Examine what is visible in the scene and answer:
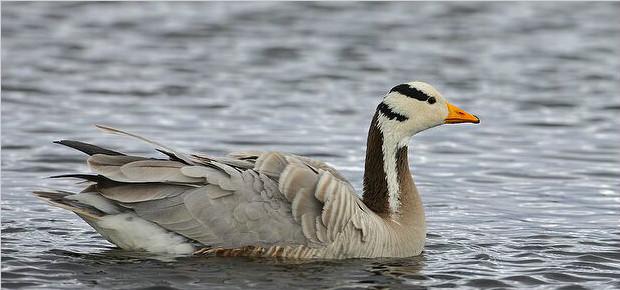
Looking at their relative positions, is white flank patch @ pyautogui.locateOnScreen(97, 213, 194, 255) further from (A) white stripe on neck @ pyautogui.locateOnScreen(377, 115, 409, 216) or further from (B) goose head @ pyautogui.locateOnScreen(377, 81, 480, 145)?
(B) goose head @ pyautogui.locateOnScreen(377, 81, 480, 145)

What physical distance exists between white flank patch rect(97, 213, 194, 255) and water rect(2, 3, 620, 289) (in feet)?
0.44

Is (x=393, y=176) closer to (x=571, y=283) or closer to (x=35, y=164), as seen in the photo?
(x=571, y=283)

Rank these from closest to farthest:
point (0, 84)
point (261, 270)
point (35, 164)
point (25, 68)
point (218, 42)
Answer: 1. point (261, 270)
2. point (35, 164)
3. point (0, 84)
4. point (25, 68)
5. point (218, 42)

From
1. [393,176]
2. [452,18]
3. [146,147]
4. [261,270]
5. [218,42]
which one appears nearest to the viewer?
[261,270]

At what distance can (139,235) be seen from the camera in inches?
397

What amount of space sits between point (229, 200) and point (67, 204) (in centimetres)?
136

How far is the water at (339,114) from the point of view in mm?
10164

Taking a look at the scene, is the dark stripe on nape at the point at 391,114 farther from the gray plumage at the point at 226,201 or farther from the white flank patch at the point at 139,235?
the white flank patch at the point at 139,235

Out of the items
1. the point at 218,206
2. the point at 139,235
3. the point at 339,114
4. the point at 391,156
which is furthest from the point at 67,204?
the point at 339,114

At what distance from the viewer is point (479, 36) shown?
23547 millimetres

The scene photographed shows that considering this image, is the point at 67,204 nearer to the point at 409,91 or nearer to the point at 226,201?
the point at 226,201

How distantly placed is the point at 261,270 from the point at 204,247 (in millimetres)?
609

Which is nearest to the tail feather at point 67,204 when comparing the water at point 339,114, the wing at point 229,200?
the wing at point 229,200

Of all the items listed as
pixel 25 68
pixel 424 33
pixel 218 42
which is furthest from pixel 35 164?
pixel 424 33
